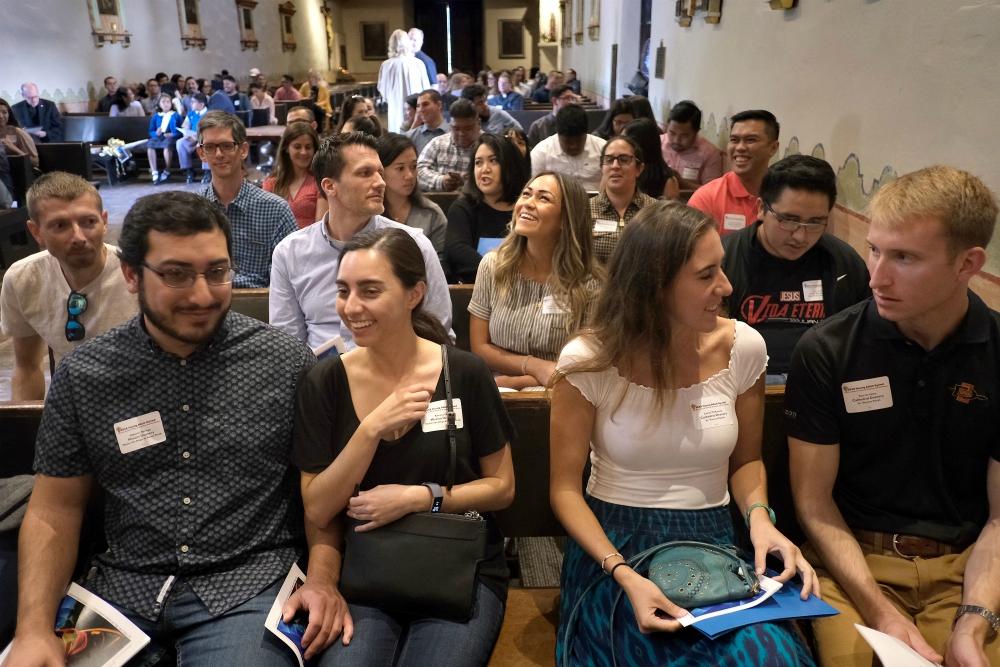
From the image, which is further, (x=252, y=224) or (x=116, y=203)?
(x=116, y=203)

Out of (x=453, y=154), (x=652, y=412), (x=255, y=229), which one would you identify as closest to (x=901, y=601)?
(x=652, y=412)

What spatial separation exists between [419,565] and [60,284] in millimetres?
1697

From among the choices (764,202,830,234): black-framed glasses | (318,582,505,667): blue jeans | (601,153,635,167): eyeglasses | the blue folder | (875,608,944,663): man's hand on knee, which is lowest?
(318,582,505,667): blue jeans

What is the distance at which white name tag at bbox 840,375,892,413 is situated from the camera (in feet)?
5.75

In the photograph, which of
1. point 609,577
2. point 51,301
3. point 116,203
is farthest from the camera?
point 116,203

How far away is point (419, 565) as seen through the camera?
64.7 inches

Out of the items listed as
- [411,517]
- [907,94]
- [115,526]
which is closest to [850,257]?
[907,94]

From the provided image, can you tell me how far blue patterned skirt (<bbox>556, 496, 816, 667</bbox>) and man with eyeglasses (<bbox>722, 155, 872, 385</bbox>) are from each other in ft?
3.37

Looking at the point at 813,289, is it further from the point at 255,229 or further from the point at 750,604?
the point at 255,229

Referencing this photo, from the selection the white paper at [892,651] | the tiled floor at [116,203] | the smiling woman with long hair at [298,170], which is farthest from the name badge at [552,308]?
the tiled floor at [116,203]

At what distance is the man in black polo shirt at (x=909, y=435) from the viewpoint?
62.5 inches

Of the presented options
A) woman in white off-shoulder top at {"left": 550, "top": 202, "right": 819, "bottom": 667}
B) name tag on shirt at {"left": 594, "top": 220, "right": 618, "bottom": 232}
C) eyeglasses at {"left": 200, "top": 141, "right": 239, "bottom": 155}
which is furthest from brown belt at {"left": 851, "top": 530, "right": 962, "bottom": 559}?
eyeglasses at {"left": 200, "top": 141, "right": 239, "bottom": 155}

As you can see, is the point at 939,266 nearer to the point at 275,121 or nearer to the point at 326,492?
the point at 326,492

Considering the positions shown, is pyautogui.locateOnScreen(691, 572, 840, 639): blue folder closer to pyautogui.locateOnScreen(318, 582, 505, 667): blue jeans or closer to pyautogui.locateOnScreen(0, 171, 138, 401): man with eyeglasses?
pyautogui.locateOnScreen(318, 582, 505, 667): blue jeans
